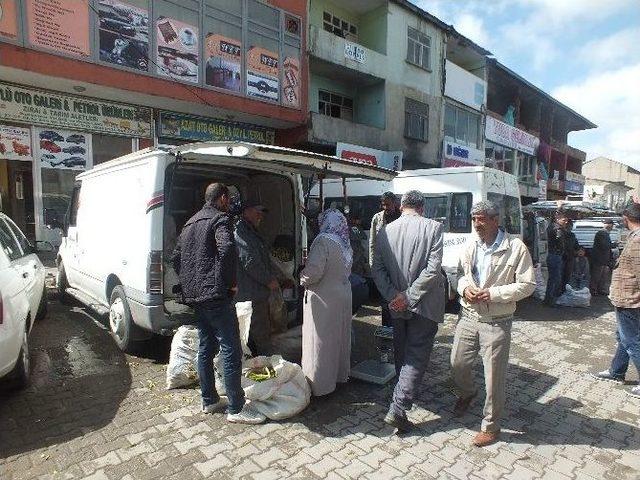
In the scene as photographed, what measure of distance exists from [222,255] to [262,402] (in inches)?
50.9

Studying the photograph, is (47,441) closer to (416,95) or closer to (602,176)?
(416,95)

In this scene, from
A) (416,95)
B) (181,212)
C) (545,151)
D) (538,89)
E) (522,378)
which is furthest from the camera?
(545,151)

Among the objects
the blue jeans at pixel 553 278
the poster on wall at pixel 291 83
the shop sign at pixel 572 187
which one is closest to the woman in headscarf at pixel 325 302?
the blue jeans at pixel 553 278

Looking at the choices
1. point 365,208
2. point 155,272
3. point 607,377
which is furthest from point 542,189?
point 155,272

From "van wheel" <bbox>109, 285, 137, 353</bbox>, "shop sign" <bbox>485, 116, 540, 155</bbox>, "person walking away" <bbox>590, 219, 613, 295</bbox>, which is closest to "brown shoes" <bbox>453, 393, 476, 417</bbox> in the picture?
"van wheel" <bbox>109, 285, 137, 353</bbox>

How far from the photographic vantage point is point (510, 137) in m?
25.2

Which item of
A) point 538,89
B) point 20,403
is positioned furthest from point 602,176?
point 20,403

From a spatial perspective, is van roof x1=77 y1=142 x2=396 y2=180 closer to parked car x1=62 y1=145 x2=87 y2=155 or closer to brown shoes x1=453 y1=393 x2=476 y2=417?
brown shoes x1=453 y1=393 x2=476 y2=417

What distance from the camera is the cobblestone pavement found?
286cm

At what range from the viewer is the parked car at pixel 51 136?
10359mm

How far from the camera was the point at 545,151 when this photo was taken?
99.6 feet

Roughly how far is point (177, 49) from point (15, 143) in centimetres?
455

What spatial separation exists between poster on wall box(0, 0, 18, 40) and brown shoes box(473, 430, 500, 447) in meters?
10.9

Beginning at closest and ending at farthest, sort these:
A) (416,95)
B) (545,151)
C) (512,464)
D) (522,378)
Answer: (512,464) < (522,378) < (416,95) < (545,151)
